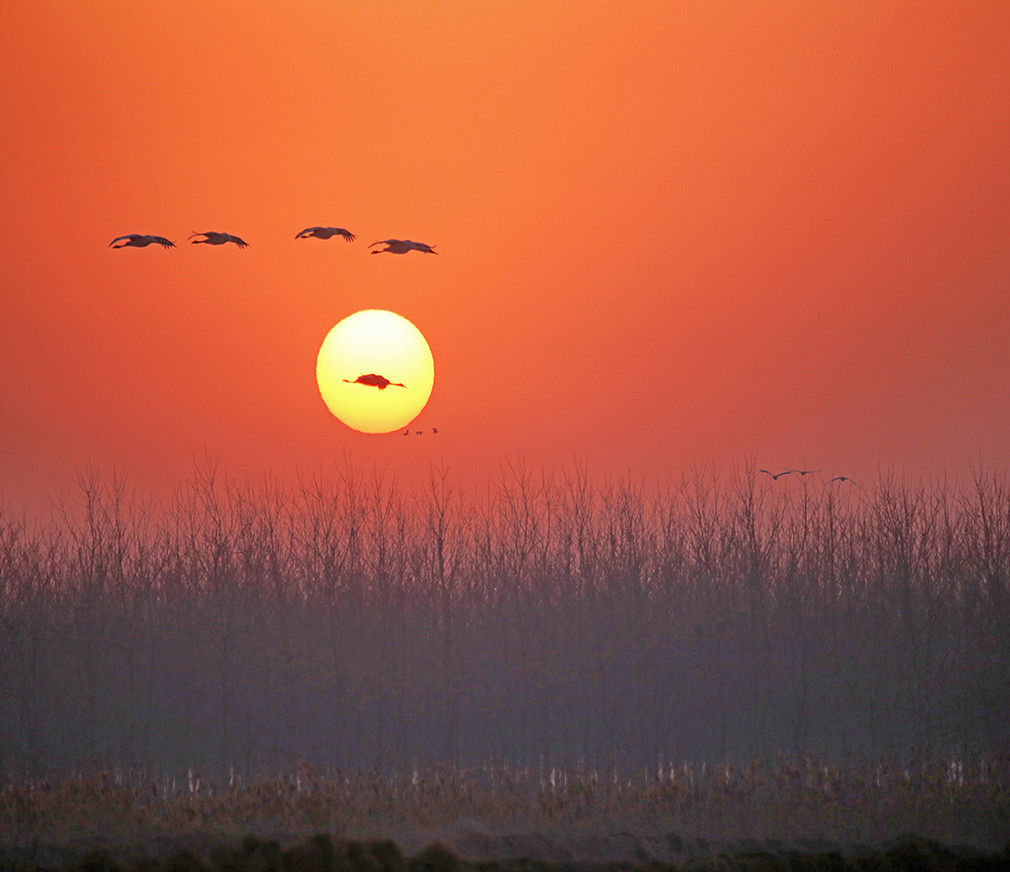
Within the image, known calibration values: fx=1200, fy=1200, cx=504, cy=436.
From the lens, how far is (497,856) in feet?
41.8

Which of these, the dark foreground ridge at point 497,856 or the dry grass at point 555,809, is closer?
the dark foreground ridge at point 497,856

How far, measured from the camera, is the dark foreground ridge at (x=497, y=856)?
36.6ft

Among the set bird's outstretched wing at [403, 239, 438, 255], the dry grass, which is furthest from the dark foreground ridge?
bird's outstretched wing at [403, 239, 438, 255]

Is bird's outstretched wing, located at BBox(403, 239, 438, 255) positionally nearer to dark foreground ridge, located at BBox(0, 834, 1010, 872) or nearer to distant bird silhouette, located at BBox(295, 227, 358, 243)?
distant bird silhouette, located at BBox(295, 227, 358, 243)

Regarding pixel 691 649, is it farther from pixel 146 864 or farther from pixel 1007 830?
pixel 146 864

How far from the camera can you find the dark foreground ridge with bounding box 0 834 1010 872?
11.2 metres

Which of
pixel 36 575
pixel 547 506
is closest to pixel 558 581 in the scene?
pixel 547 506

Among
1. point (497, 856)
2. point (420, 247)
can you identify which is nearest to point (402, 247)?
point (420, 247)

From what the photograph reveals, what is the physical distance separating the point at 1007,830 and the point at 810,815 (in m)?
2.43

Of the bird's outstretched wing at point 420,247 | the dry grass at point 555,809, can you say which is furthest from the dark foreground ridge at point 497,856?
the bird's outstretched wing at point 420,247

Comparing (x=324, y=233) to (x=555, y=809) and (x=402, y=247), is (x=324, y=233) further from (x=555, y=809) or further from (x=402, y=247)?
(x=555, y=809)

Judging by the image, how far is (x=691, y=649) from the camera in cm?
2556

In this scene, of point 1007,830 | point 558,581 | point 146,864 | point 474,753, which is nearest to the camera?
point 146,864

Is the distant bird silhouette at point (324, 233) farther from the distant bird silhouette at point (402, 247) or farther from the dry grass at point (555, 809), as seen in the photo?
the dry grass at point (555, 809)
